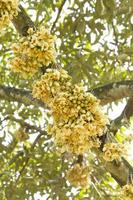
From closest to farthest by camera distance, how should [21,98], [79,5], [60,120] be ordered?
[60,120] → [21,98] → [79,5]

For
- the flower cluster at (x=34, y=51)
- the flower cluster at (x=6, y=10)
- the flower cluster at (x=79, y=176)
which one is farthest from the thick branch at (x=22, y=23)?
the flower cluster at (x=79, y=176)

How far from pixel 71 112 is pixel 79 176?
178 cm

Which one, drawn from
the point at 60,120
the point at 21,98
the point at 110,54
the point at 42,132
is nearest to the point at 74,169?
the point at 21,98

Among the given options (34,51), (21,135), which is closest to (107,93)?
(34,51)

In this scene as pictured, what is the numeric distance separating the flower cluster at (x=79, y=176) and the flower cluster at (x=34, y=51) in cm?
159

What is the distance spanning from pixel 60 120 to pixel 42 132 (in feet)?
8.74

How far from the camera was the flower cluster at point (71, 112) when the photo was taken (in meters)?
1.99

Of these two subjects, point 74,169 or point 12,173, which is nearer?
point 74,169

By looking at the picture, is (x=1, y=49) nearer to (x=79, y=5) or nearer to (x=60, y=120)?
(x=79, y=5)

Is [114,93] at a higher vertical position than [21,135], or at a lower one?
lower

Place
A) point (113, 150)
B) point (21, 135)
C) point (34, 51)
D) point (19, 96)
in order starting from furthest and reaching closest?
1. point (21, 135)
2. point (19, 96)
3. point (113, 150)
4. point (34, 51)

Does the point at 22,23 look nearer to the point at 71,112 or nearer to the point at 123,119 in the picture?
the point at 123,119

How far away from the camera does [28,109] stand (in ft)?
17.3

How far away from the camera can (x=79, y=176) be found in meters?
3.68
